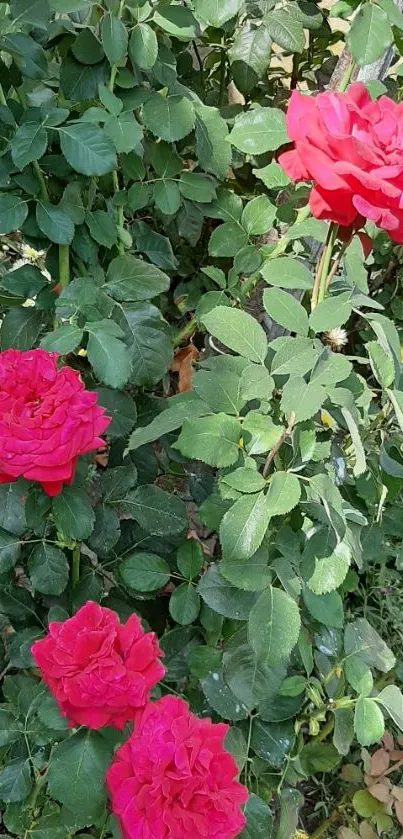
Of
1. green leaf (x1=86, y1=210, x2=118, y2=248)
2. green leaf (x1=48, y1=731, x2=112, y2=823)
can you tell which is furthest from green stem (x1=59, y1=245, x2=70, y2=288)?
green leaf (x1=48, y1=731, x2=112, y2=823)

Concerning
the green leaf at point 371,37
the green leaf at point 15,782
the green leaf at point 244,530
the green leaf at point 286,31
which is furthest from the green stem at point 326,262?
the green leaf at point 15,782

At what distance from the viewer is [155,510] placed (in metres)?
1.06

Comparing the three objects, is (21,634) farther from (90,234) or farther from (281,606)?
(90,234)

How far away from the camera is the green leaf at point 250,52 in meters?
1.21

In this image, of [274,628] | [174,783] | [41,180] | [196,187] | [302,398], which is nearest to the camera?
[174,783]

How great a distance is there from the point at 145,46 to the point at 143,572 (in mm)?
696

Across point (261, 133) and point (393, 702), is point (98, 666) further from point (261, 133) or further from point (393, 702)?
point (261, 133)

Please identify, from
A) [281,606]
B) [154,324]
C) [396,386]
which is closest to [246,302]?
[154,324]

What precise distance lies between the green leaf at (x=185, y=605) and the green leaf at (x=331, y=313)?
0.46 m

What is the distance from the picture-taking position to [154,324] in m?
1.08

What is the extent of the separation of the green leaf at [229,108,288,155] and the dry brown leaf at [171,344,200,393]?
0.59 metres

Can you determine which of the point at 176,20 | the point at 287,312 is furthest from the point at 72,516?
the point at 176,20

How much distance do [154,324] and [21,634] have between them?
472mm

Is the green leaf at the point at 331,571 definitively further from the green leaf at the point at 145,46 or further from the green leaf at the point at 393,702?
the green leaf at the point at 145,46
